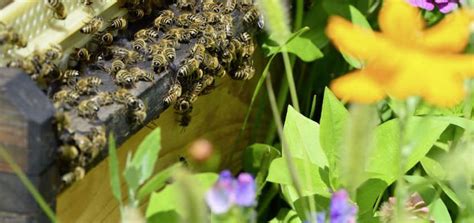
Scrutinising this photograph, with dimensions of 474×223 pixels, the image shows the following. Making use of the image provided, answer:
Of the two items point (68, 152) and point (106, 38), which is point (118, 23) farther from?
point (68, 152)

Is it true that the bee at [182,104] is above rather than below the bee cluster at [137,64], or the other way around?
below

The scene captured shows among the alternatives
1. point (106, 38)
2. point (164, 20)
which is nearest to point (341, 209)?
point (106, 38)

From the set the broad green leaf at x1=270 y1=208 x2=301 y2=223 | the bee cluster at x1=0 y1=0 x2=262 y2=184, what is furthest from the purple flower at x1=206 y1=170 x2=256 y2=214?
→ the broad green leaf at x1=270 y1=208 x2=301 y2=223

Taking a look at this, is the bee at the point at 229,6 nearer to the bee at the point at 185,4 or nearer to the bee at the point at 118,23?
the bee at the point at 185,4

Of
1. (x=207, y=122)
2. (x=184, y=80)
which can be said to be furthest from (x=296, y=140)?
(x=207, y=122)

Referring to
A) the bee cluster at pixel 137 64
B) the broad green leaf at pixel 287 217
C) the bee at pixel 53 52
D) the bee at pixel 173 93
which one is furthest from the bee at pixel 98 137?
the broad green leaf at pixel 287 217

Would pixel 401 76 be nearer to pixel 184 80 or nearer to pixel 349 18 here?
pixel 184 80

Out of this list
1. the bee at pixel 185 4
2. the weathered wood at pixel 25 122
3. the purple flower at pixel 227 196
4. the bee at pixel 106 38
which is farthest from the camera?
the bee at pixel 185 4
